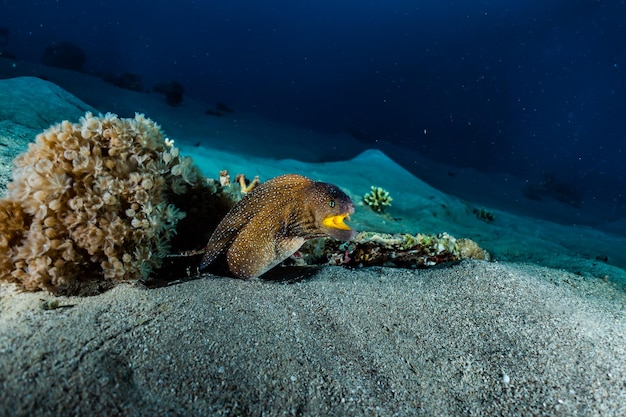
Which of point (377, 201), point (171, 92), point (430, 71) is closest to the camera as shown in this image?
point (377, 201)

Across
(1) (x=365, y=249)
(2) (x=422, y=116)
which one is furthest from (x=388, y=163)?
(2) (x=422, y=116)

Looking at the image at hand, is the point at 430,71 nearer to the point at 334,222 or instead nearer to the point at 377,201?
the point at 377,201

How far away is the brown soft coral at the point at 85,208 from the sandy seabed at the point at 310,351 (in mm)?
266

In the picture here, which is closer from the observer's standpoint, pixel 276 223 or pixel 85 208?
pixel 85 208

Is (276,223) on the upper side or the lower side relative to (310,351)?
upper

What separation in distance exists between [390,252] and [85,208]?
12.7 feet

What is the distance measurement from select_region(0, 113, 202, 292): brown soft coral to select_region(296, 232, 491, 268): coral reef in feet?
7.02

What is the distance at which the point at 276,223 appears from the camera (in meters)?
3.34

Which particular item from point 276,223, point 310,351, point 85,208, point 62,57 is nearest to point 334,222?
point 276,223

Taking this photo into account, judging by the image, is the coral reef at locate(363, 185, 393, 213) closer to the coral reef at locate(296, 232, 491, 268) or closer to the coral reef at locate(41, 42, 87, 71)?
the coral reef at locate(296, 232, 491, 268)

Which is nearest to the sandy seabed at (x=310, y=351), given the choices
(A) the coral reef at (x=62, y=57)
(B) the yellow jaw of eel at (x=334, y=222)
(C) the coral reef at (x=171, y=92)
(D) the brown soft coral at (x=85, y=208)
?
(D) the brown soft coral at (x=85, y=208)

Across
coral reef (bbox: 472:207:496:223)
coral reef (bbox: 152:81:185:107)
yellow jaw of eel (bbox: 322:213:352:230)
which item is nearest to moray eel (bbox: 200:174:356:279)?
yellow jaw of eel (bbox: 322:213:352:230)

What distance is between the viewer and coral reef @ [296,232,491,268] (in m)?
4.65

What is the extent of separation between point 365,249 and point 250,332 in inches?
110
